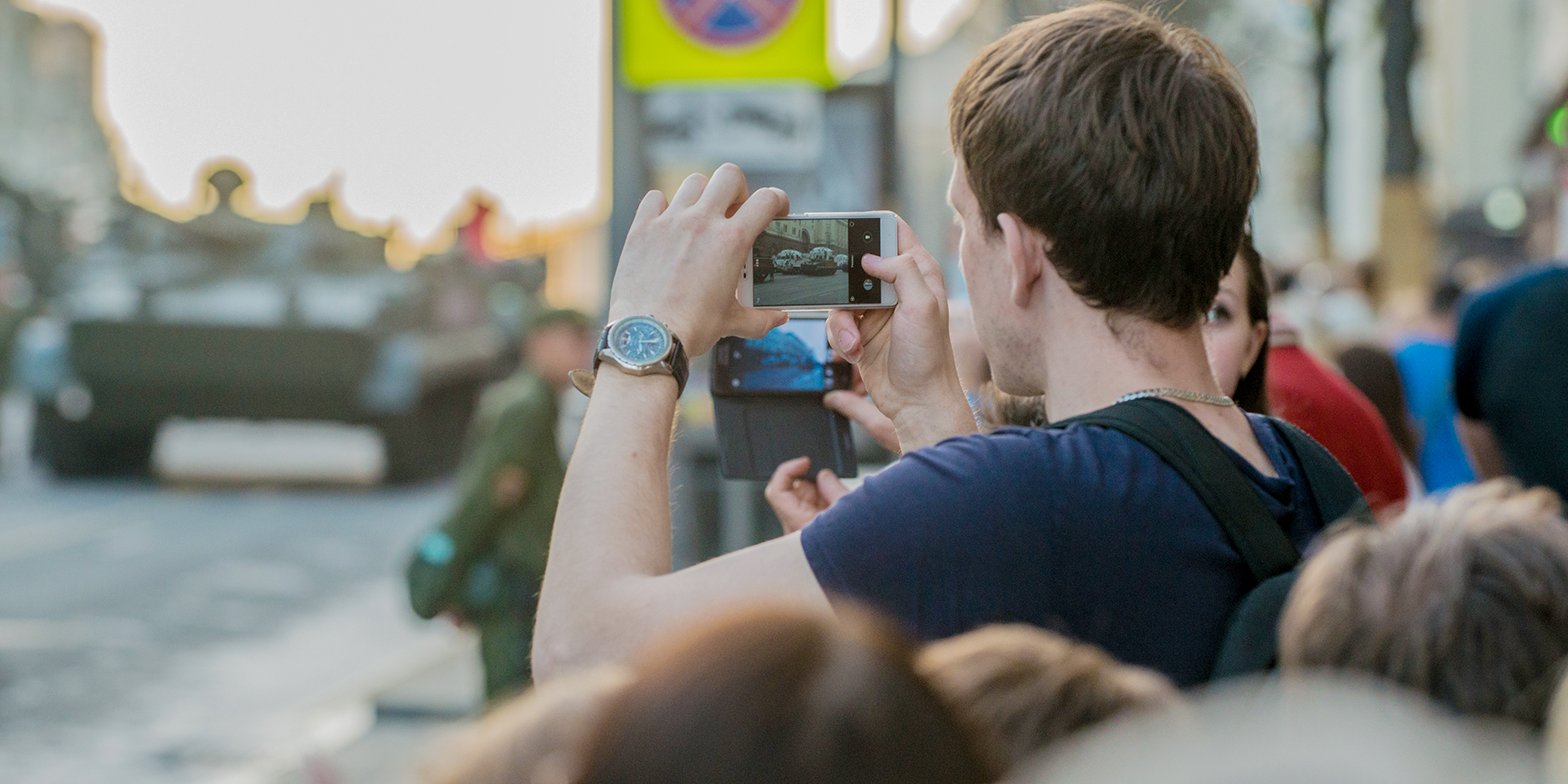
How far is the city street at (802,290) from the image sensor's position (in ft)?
7.03

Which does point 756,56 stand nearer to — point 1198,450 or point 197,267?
point 1198,450

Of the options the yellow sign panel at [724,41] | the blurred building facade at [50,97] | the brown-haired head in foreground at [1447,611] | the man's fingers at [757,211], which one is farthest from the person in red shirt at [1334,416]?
the blurred building facade at [50,97]

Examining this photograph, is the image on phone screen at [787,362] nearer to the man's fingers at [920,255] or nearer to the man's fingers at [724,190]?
the man's fingers at [920,255]

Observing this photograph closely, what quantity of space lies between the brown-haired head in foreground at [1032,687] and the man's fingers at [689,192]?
2.66 ft

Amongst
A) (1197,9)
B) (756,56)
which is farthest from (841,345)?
(1197,9)

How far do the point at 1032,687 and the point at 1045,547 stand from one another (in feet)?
1.78

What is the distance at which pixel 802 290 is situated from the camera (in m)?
2.16

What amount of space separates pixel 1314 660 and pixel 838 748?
20.3 inches

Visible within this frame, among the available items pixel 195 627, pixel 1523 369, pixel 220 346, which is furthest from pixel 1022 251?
pixel 220 346

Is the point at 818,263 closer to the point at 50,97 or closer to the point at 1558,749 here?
the point at 1558,749

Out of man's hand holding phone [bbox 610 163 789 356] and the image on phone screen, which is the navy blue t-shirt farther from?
the image on phone screen

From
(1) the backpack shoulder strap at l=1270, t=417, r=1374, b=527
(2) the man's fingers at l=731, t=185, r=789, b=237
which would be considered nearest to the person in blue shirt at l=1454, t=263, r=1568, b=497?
(1) the backpack shoulder strap at l=1270, t=417, r=1374, b=527

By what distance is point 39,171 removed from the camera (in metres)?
67.9

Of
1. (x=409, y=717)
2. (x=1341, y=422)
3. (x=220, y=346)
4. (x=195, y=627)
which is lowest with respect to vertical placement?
(x=195, y=627)
